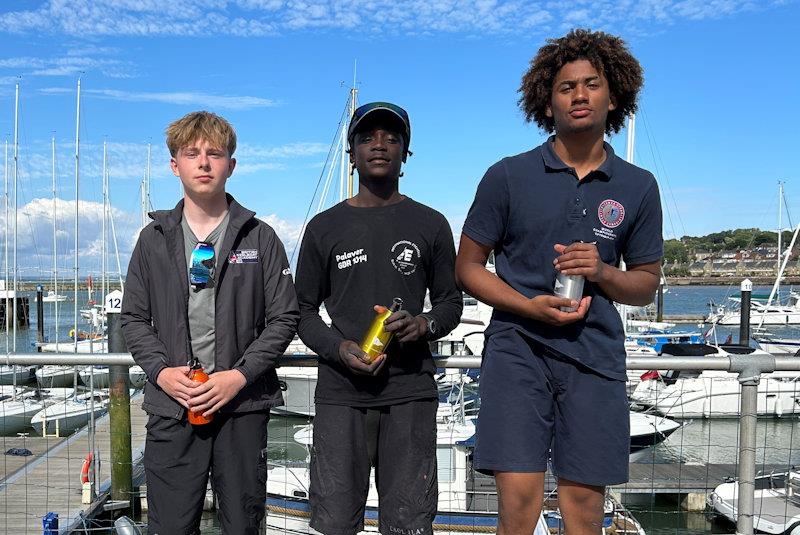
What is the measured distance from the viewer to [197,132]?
2.88 metres

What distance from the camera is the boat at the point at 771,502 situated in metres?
9.84

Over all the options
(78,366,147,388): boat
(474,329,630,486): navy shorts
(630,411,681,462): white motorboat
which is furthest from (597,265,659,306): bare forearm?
(630,411,681,462): white motorboat

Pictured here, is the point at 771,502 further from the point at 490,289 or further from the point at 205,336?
the point at 205,336

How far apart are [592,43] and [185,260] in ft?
6.10

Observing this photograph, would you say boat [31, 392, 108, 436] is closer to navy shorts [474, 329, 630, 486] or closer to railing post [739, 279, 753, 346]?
navy shorts [474, 329, 630, 486]

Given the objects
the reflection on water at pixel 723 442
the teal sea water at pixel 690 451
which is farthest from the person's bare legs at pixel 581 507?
the reflection on water at pixel 723 442

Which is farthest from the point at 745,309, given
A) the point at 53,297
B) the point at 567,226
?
the point at 53,297

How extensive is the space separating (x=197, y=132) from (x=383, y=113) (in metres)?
0.80

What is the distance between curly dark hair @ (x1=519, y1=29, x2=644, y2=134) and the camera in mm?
2590

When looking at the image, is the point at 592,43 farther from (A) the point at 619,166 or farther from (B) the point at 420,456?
(B) the point at 420,456

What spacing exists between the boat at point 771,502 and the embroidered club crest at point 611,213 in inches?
319

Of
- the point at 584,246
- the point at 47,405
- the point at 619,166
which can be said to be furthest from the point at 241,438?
the point at 47,405

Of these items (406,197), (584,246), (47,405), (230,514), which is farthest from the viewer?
(47,405)

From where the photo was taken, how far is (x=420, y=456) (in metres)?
2.84
